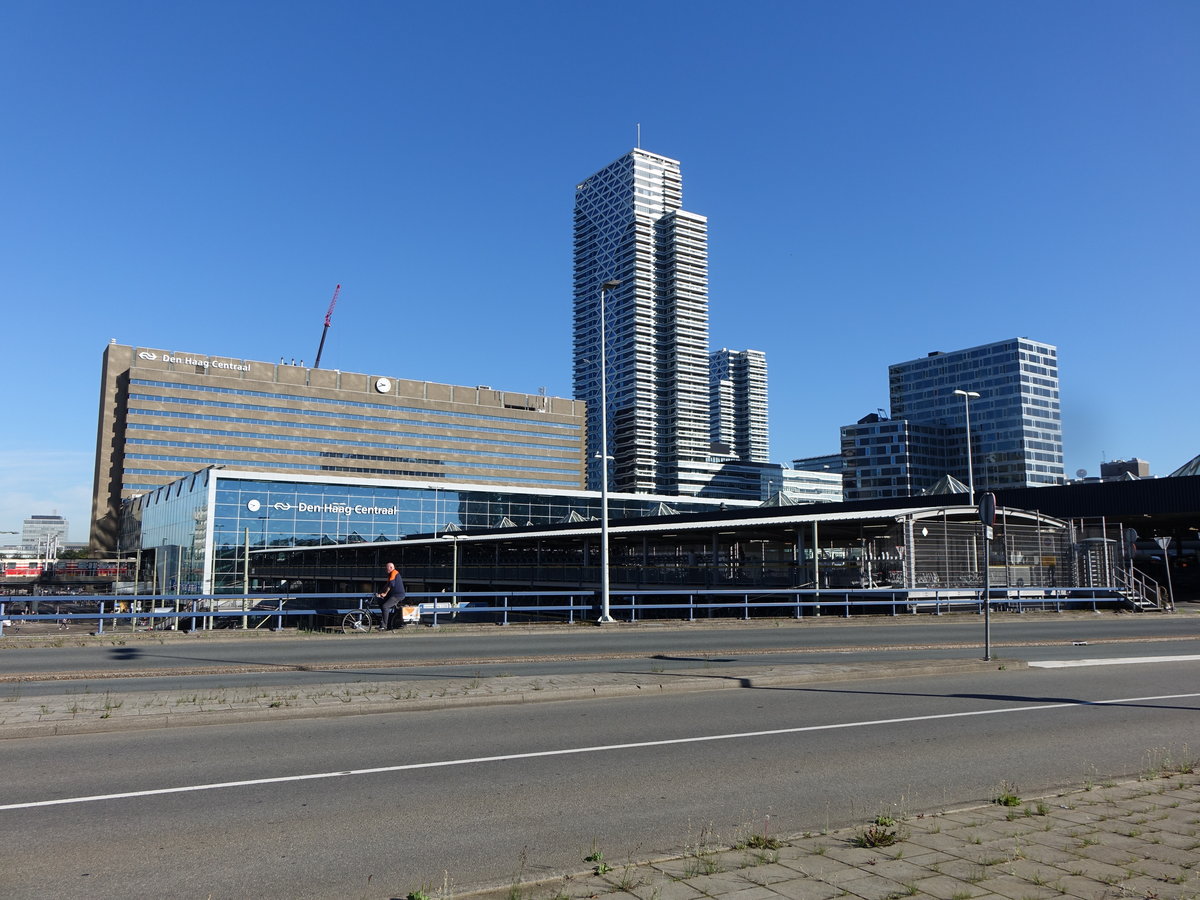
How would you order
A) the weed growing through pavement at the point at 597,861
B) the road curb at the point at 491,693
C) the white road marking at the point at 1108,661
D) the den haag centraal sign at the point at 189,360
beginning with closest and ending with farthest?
1. the weed growing through pavement at the point at 597,861
2. the road curb at the point at 491,693
3. the white road marking at the point at 1108,661
4. the den haag centraal sign at the point at 189,360

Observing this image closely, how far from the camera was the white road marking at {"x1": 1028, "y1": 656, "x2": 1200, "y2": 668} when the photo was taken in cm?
1725

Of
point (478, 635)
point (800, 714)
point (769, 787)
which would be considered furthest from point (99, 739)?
point (478, 635)

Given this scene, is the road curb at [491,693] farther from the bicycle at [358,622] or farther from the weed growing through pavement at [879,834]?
the bicycle at [358,622]

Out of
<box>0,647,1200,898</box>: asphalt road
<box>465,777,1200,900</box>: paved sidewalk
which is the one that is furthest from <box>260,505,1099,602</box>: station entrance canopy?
<box>465,777,1200,900</box>: paved sidewalk

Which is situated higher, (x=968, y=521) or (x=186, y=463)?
(x=186, y=463)

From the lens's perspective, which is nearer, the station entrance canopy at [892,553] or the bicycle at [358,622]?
the bicycle at [358,622]

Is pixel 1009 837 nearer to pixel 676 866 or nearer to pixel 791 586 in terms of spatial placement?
pixel 676 866

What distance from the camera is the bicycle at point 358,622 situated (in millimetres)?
26281

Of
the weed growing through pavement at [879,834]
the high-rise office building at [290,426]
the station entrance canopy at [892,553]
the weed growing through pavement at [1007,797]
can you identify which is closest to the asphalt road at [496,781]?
the weed growing through pavement at [1007,797]

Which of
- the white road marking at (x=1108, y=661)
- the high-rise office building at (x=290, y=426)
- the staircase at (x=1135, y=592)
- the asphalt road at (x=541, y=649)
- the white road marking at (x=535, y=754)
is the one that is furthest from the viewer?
the high-rise office building at (x=290, y=426)

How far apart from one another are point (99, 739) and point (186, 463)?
176 metres

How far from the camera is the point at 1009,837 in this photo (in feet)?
19.0

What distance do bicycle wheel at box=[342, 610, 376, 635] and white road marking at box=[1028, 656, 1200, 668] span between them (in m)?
17.9

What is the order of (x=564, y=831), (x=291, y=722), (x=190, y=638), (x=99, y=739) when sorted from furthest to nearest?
1. (x=190, y=638)
2. (x=291, y=722)
3. (x=99, y=739)
4. (x=564, y=831)
